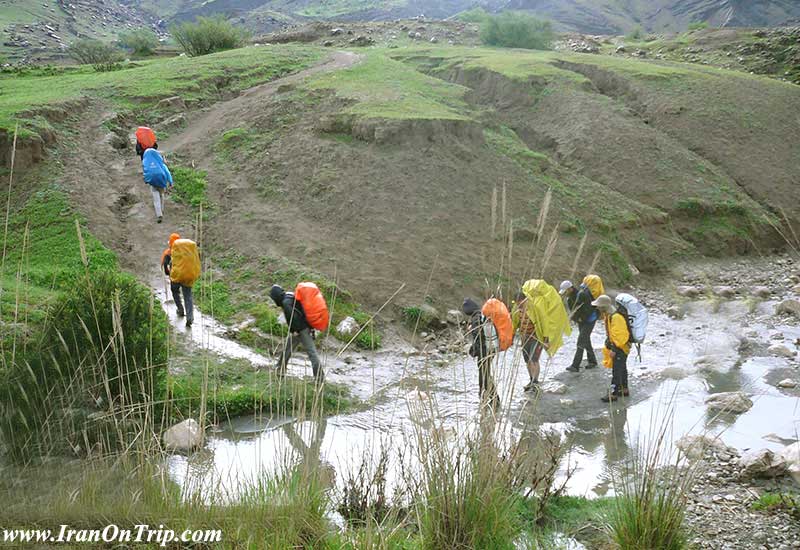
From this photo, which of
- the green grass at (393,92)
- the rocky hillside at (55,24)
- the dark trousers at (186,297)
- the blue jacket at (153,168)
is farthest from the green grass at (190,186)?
the rocky hillside at (55,24)

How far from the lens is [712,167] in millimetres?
20516

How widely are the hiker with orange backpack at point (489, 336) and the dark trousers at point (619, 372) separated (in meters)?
2.27

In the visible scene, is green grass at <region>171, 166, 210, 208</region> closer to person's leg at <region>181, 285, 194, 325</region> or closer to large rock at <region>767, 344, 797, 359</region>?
person's leg at <region>181, 285, 194, 325</region>

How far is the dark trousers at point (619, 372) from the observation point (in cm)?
898

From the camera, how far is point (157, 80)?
22281mm

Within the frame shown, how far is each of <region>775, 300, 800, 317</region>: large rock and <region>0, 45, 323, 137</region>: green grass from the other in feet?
55.0

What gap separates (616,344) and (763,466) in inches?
101

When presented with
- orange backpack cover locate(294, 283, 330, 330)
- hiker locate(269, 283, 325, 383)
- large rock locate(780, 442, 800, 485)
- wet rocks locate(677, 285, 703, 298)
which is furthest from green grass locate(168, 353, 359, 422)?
wet rocks locate(677, 285, 703, 298)

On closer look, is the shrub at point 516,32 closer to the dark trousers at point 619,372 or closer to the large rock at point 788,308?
the large rock at point 788,308

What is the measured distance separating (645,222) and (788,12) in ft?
207

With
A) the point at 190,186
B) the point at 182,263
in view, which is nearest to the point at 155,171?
the point at 190,186

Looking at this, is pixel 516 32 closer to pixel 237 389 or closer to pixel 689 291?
pixel 689 291

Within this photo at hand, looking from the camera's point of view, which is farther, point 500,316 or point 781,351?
point 781,351

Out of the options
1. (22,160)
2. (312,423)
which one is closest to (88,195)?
(22,160)
